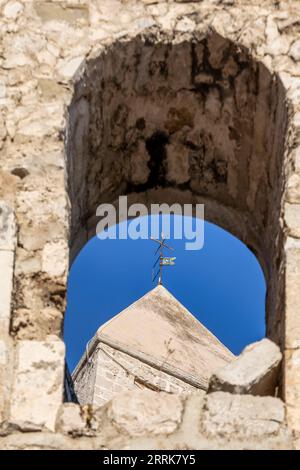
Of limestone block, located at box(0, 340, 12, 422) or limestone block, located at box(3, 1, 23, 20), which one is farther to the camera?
limestone block, located at box(3, 1, 23, 20)

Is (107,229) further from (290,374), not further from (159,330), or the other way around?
(159,330)

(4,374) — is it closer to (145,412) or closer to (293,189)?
(145,412)

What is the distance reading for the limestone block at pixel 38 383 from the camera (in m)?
5.13

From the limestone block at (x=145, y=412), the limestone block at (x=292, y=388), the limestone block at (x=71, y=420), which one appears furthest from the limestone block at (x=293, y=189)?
the limestone block at (x=71, y=420)

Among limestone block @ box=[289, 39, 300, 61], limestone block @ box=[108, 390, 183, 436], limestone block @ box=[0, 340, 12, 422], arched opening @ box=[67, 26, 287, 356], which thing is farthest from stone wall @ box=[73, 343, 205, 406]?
limestone block @ box=[108, 390, 183, 436]

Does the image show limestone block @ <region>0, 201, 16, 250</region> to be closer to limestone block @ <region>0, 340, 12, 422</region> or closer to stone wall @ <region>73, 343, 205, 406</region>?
limestone block @ <region>0, 340, 12, 422</region>

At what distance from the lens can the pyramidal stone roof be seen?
14.5 meters

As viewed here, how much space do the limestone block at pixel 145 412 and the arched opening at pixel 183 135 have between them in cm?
102

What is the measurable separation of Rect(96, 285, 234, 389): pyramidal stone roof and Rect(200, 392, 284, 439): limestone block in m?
8.89

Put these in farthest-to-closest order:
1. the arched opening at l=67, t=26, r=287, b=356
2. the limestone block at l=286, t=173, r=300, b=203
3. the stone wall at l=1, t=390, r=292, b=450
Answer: the arched opening at l=67, t=26, r=287, b=356 → the limestone block at l=286, t=173, r=300, b=203 → the stone wall at l=1, t=390, r=292, b=450

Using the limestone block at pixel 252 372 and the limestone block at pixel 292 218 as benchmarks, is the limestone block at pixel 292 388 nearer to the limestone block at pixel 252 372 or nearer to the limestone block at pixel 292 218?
the limestone block at pixel 252 372
